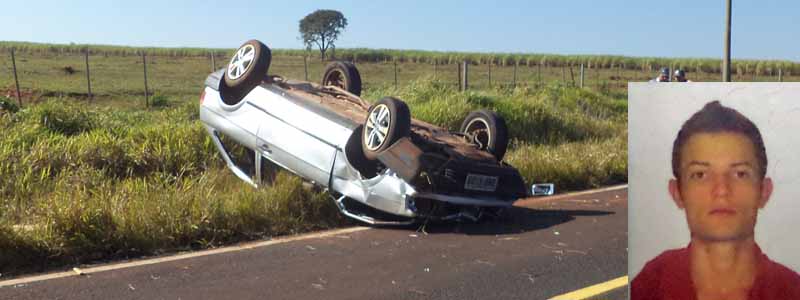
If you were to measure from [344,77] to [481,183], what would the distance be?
3100 millimetres

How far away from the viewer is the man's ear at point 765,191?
2.36 metres

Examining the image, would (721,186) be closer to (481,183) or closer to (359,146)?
(481,183)

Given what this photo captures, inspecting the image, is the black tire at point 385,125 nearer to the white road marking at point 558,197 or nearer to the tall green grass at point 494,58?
the white road marking at point 558,197

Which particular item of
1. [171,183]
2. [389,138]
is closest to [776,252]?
[389,138]

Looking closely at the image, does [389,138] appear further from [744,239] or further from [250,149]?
[744,239]

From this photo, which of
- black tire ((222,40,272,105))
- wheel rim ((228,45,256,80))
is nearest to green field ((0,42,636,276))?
black tire ((222,40,272,105))

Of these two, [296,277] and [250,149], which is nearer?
[296,277]

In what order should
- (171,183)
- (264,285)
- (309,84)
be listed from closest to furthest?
(264,285), (171,183), (309,84)

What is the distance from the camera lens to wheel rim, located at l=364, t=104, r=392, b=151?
23.9 feet

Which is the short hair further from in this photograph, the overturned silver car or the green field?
the green field

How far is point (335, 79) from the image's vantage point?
10.4 metres

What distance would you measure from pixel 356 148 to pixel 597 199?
334 cm

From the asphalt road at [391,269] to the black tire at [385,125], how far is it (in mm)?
767

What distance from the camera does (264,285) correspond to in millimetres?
5625
